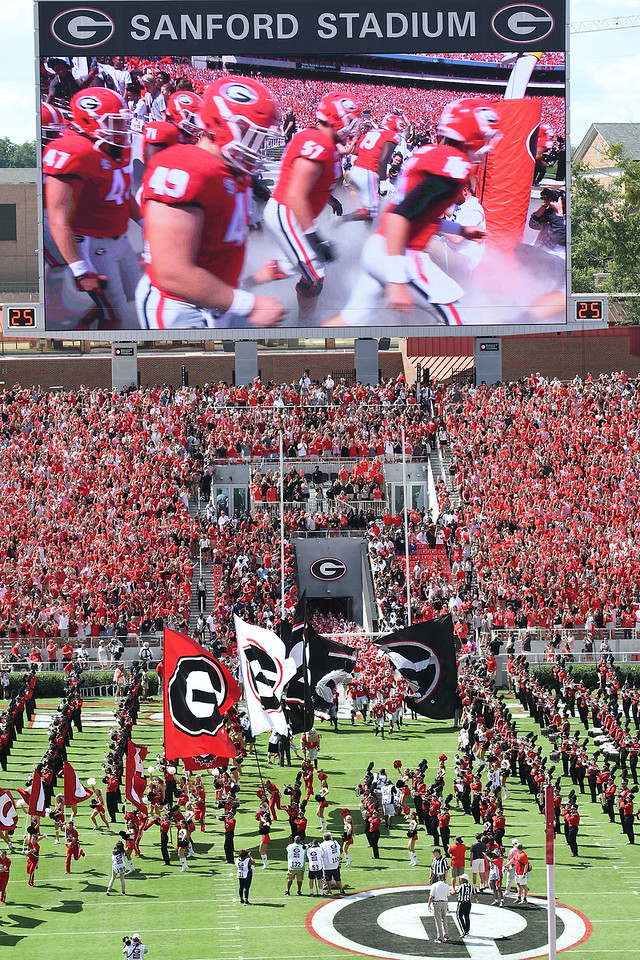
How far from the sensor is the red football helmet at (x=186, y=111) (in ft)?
162

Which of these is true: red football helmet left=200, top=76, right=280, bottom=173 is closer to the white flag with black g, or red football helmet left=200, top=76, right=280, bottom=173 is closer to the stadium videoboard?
the stadium videoboard

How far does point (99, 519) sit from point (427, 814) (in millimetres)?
20544

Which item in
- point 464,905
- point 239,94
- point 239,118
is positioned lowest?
point 464,905

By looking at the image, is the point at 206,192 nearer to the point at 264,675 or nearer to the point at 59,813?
the point at 264,675

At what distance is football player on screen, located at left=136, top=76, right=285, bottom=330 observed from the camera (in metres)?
49.3

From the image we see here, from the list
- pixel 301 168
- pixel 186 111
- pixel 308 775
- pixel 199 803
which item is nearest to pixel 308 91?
pixel 301 168

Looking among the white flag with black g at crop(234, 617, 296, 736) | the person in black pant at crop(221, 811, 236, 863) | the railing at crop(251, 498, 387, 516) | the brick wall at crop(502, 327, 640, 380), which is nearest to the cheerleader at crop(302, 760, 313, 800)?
the white flag with black g at crop(234, 617, 296, 736)

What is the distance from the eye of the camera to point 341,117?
49.8 metres

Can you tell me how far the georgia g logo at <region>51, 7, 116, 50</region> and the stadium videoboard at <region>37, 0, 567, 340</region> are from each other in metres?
0.04

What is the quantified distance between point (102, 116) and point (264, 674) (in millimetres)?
27287

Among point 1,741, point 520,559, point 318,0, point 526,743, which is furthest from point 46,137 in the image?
point 526,743

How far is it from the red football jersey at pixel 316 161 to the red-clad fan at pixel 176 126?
2.93 m

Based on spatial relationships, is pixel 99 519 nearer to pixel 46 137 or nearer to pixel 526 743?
pixel 46 137

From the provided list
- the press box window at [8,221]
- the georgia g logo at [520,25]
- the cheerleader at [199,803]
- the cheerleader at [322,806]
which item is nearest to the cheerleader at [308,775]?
the cheerleader at [322,806]
